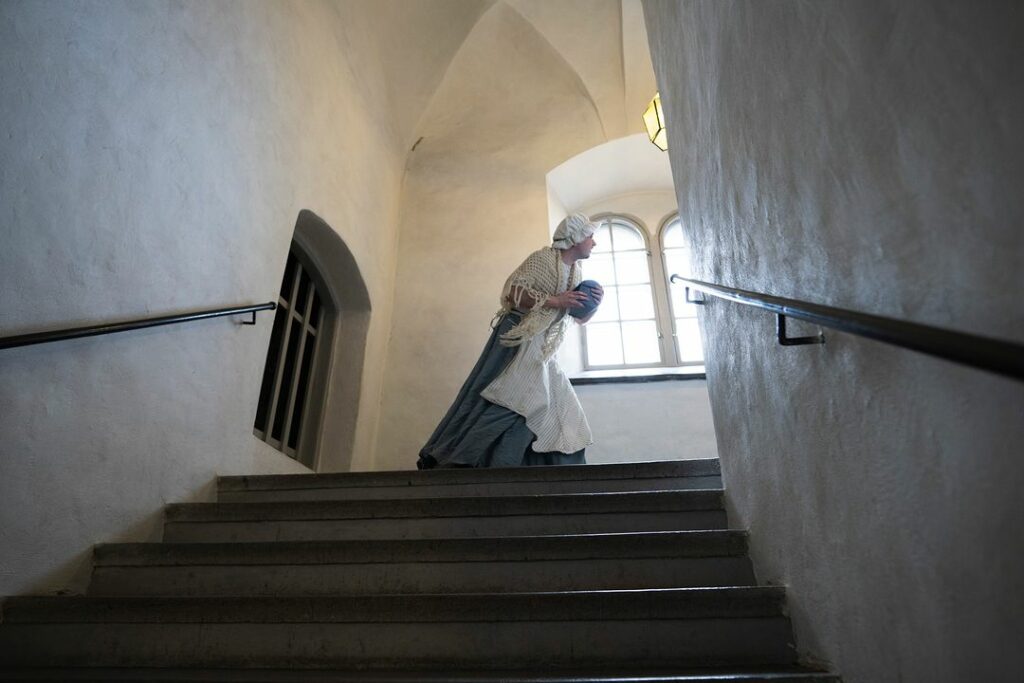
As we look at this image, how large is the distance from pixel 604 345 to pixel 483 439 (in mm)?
3189

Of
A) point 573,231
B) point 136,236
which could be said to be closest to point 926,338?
point 136,236

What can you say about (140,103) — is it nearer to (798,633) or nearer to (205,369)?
(205,369)

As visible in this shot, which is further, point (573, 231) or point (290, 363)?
point (290, 363)

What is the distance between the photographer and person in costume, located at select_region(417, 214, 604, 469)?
3.79 meters

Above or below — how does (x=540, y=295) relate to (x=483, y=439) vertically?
above

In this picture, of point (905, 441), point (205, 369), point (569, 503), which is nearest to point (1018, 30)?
point (905, 441)

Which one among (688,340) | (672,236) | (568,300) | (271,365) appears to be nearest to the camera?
(568,300)

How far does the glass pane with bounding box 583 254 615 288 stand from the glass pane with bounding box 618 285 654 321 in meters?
0.18

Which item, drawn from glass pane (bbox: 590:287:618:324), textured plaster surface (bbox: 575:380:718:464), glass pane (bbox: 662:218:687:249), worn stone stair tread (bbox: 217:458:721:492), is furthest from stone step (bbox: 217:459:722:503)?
glass pane (bbox: 662:218:687:249)

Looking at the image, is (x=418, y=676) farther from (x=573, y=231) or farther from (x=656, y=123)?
(x=656, y=123)

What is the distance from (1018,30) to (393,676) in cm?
173

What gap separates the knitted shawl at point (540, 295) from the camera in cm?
406

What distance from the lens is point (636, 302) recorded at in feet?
22.8

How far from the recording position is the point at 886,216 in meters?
1.21
